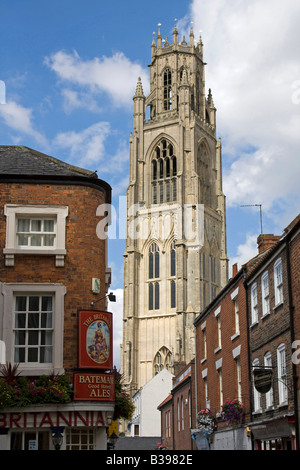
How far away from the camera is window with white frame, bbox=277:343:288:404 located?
20600 millimetres

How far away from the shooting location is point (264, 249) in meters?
28.1

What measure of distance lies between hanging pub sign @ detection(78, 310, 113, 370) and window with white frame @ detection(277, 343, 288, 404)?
18.0 feet

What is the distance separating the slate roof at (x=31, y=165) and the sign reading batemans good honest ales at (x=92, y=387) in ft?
17.8

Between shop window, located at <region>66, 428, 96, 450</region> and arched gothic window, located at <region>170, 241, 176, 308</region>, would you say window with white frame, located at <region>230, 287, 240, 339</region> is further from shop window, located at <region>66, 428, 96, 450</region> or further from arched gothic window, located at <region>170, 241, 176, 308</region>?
arched gothic window, located at <region>170, 241, 176, 308</region>

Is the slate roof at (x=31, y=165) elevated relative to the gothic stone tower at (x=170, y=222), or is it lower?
lower

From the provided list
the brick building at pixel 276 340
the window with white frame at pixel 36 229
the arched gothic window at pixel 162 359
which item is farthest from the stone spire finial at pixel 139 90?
the window with white frame at pixel 36 229

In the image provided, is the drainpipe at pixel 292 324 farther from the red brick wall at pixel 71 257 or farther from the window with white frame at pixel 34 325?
the window with white frame at pixel 34 325

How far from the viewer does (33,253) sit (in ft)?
60.6

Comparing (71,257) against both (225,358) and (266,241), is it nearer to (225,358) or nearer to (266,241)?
(225,358)

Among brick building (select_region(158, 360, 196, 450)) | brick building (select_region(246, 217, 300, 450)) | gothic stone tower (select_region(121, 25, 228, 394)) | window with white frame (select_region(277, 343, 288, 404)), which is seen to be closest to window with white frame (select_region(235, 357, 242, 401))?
brick building (select_region(246, 217, 300, 450))

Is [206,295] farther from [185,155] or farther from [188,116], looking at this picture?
[188,116]

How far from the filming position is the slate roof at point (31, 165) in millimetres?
19500

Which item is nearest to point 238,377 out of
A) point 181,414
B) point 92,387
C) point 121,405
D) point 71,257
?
point 121,405
